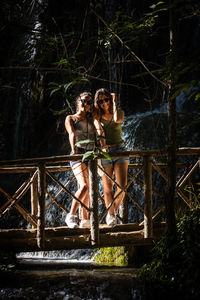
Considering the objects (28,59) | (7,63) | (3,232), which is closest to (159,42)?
(28,59)

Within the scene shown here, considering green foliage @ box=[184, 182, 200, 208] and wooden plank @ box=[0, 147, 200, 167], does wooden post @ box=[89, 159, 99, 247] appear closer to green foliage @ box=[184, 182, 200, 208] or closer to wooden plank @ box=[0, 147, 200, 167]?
wooden plank @ box=[0, 147, 200, 167]

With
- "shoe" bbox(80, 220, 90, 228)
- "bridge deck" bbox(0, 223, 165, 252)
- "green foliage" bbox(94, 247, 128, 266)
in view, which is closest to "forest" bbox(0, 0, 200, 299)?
"bridge deck" bbox(0, 223, 165, 252)

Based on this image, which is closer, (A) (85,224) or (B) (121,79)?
(B) (121,79)

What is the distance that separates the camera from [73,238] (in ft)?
16.0

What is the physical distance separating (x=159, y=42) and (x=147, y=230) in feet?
34.2

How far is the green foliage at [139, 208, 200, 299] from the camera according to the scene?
3351mm

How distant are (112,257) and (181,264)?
344 cm

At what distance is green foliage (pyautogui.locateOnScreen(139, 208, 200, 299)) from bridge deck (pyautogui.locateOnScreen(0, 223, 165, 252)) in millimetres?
661

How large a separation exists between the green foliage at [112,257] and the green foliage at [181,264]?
2363 mm

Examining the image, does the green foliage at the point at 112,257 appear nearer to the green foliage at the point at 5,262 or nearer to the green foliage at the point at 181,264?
the green foliage at the point at 5,262

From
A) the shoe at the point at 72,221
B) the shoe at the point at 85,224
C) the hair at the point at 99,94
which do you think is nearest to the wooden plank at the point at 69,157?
the hair at the point at 99,94

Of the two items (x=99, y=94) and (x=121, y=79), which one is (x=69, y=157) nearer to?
(x=99, y=94)

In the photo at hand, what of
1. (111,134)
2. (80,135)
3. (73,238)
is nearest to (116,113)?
(111,134)

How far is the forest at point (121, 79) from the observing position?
3279mm
